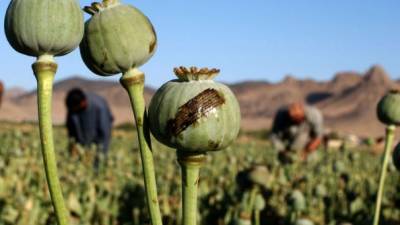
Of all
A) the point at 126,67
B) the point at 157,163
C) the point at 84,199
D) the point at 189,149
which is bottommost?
the point at 157,163

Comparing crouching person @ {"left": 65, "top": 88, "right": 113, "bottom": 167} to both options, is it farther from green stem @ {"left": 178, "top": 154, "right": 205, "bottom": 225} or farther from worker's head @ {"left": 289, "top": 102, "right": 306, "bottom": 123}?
green stem @ {"left": 178, "top": 154, "right": 205, "bottom": 225}

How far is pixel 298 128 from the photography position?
300 inches

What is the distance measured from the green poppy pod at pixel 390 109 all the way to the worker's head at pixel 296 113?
5692mm

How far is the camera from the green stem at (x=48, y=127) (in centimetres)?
95

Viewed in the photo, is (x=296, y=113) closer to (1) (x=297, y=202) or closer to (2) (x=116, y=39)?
(1) (x=297, y=202)

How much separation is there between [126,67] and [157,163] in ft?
20.2

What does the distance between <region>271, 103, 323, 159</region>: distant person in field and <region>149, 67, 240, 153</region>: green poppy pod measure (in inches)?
247

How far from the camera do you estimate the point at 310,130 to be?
25.7ft

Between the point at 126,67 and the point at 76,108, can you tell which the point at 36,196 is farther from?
the point at 76,108

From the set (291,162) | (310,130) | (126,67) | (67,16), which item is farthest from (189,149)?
(310,130)

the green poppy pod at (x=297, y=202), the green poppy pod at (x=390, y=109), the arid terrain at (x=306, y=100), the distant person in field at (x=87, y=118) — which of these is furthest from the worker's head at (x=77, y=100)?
the arid terrain at (x=306, y=100)

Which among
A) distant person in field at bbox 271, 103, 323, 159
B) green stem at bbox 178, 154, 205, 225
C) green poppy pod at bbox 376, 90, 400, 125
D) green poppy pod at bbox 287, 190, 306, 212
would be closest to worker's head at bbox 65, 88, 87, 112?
distant person in field at bbox 271, 103, 323, 159

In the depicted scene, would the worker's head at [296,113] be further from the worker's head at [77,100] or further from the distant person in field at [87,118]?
the worker's head at [77,100]

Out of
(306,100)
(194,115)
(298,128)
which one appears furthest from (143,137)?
(306,100)
